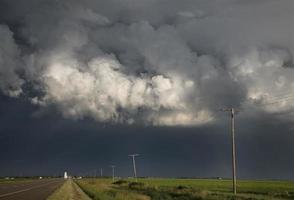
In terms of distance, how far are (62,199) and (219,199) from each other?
16287 mm

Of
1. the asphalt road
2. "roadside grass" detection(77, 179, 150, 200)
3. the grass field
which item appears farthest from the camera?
the grass field

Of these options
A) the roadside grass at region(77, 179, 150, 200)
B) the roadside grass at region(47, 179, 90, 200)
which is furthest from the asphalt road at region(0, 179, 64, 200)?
the roadside grass at region(77, 179, 150, 200)

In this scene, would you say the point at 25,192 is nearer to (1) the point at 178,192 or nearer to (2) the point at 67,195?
(2) the point at 67,195

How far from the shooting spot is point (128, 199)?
4797 cm

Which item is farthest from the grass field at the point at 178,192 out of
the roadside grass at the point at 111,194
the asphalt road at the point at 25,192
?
the asphalt road at the point at 25,192

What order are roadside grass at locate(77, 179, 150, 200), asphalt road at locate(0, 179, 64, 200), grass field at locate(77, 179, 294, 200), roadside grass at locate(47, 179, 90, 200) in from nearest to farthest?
asphalt road at locate(0, 179, 64, 200)
roadside grass at locate(47, 179, 90, 200)
roadside grass at locate(77, 179, 150, 200)
grass field at locate(77, 179, 294, 200)

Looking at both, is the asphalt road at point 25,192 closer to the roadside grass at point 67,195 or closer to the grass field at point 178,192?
the roadside grass at point 67,195

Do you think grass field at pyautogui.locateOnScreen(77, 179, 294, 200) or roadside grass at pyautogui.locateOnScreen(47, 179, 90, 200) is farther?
grass field at pyautogui.locateOnScreen(77, 179, 294, 200)

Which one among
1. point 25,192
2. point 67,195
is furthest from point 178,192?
point 25,192

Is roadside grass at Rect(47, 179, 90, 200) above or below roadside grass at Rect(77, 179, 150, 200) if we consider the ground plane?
above

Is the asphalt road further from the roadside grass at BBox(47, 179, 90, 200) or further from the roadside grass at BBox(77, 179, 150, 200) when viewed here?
the roadside grass at BBox(77, 179, 150, 200)

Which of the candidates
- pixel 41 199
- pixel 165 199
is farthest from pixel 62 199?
pixel 165 199

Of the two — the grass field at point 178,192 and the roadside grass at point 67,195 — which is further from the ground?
the roadside grass at point 67,195

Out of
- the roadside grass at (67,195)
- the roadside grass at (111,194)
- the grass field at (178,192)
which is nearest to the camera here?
the roadside grass at (67,195)
